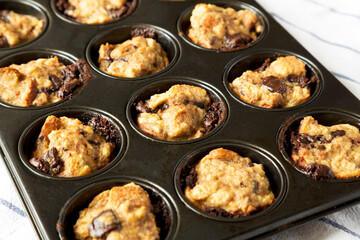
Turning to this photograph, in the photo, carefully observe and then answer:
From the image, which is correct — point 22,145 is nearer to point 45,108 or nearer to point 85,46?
point 45,108

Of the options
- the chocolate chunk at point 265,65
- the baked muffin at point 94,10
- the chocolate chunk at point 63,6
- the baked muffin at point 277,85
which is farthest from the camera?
the chocolate chunk at point 63,6

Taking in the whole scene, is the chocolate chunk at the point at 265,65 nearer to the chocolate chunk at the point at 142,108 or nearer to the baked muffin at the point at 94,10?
the chocolate chunk at the point at 142,108

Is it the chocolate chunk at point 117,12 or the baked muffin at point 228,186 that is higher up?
the chocolate chunk at point 117,12

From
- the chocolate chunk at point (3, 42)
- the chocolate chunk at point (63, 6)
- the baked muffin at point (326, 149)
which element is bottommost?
the chocolate chunk at point (3, 42)

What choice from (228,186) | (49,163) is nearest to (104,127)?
(49,163)

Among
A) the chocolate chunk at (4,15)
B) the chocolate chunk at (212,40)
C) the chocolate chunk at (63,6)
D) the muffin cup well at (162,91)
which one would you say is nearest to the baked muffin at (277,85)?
the muffin cup well at (162,91)

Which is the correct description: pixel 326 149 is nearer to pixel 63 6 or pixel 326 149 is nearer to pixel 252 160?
pixel 252 160

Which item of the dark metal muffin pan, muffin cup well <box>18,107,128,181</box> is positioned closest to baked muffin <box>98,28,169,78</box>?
the dark metal muffin pan

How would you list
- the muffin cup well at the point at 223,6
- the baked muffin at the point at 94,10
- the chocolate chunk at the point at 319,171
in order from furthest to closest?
the baked muffin at the point at 94,10
the muffin cup well at the point at 223,6
the chocolate chunk at the point at 319,171

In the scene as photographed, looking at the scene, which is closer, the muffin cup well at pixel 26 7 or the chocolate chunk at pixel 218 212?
the chocolate chunk at pixel 218 212
